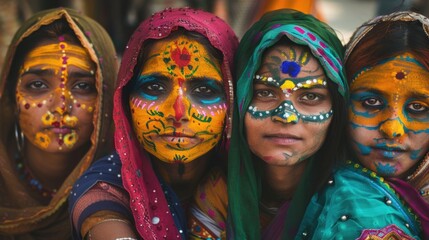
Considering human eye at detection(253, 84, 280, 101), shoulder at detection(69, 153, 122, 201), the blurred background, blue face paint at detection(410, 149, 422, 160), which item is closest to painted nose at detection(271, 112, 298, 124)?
human eye at detection(253, 84, 280, 101)

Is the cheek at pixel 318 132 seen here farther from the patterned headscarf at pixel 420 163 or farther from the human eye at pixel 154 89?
the human eye at pixel 154 89

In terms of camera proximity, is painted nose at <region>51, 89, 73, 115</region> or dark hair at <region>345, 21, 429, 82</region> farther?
painted nose at <region>51, 89, 73, 115</region>

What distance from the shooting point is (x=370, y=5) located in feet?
29.2

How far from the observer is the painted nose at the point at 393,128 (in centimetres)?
250

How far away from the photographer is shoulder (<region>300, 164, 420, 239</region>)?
2377mm

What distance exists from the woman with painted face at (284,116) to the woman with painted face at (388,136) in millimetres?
87

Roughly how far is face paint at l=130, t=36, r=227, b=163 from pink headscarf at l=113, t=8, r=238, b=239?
0.05 meters

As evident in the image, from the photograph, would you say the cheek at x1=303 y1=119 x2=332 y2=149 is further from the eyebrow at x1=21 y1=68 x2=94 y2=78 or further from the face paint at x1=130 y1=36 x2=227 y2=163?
the eyebrow at x1=21 y1=68 x2=94 y2=78

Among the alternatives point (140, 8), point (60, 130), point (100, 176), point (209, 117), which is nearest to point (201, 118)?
point (209, 117)

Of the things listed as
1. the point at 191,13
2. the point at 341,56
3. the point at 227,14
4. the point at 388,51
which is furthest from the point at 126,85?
the point at 227,14

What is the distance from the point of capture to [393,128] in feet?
8.20

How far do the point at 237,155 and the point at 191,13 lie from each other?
63 centimetres

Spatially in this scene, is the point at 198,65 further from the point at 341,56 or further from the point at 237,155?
the point at 341,56

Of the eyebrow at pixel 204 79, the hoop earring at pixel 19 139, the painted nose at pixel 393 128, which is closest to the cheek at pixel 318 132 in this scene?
the painted nose at pixel 393 128
